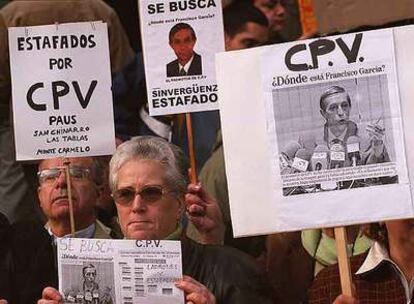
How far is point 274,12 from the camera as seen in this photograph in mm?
6730

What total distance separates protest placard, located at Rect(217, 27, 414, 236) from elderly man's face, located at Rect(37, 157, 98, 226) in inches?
43.7

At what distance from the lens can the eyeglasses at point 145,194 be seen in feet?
17.5

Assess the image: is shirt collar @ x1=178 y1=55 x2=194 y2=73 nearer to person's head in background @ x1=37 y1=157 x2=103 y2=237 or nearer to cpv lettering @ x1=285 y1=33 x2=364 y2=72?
person's head in background @ x1=37 y1=157 x2=103 y2=237

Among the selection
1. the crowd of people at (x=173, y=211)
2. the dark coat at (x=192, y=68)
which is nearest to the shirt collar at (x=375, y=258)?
the crowd of people at (x=173, y=211)

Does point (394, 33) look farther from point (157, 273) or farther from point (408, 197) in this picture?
point (157, 273)

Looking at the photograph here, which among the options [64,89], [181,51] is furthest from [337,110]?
[64,89]

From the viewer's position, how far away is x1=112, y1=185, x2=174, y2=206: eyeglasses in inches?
210

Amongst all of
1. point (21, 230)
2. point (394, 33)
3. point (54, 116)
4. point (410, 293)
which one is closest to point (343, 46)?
point (394, 33)

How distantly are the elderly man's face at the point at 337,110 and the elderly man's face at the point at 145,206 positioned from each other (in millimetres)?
787

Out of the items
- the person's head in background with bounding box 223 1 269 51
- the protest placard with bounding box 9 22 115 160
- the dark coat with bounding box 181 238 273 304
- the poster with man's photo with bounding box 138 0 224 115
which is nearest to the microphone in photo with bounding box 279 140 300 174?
the dark coat with bounding box 181 238 273 304

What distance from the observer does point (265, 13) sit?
669 centimetres

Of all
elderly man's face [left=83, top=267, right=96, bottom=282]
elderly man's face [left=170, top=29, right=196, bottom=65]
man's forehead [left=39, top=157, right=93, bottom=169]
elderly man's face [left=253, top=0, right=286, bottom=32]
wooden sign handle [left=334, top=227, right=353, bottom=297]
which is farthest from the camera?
elderly man's face [left=253, top=0, right=286, bottom=32]

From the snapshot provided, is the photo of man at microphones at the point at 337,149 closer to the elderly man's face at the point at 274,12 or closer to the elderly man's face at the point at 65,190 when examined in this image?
the elderly man's face at the point at 65,190

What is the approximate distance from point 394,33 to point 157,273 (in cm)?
120
